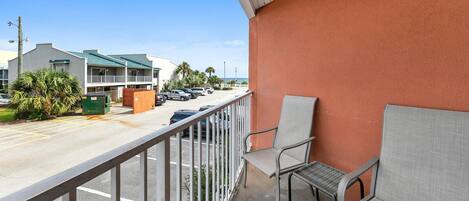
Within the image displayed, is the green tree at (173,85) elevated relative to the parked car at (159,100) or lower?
elevated

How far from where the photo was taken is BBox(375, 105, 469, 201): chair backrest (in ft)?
4.43

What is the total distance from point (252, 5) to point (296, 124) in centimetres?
158

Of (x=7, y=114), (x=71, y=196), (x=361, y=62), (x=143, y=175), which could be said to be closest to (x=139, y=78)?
(x=7, y=114)

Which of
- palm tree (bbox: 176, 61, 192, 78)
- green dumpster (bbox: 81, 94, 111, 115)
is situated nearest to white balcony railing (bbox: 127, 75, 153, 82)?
palm tree (bbox: 176, 61, 192, 78)

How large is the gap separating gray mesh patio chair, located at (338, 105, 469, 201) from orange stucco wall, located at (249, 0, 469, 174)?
173 millimetres

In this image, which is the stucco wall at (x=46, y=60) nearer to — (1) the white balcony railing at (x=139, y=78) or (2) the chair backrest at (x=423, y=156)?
(1) the white balcony railing at (x=139, y=78)

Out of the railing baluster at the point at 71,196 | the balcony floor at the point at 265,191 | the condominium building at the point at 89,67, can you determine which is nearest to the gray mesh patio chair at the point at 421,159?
the balcony floor at the point at 265,191

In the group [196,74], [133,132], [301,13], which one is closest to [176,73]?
[196,74]

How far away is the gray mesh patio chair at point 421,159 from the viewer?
1.35 metres

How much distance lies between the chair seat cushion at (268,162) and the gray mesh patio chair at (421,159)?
614 mm

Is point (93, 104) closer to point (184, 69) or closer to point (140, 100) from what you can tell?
point (140, 100)

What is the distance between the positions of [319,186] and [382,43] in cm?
115

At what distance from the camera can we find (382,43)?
1.86m

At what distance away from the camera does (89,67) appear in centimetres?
2011
